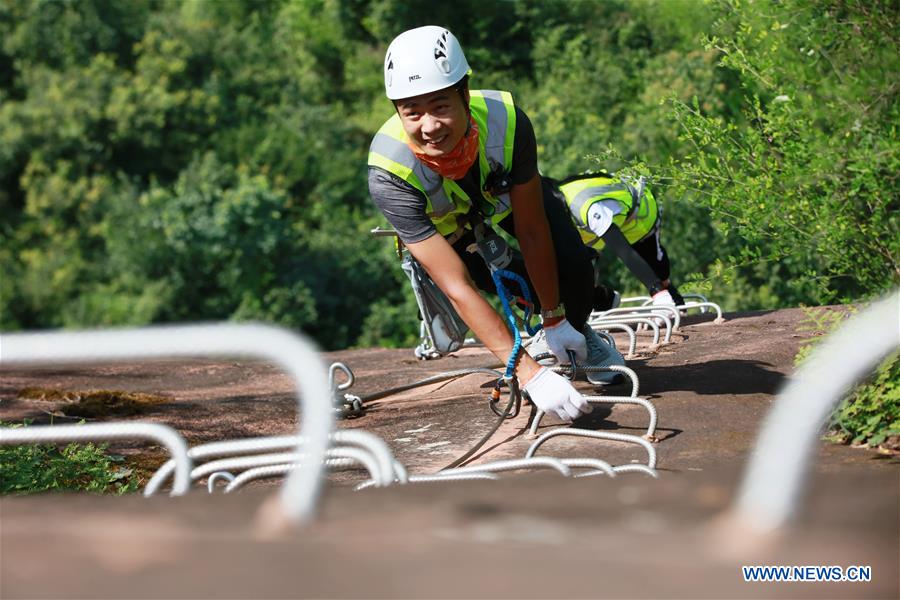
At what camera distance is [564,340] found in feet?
16.5

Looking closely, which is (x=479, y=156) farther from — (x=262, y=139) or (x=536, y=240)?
(x=262, y=139)

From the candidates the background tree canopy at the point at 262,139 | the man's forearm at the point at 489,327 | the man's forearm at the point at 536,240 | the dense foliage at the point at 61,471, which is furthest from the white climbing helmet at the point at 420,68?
the background tree canopy at the point at 262,139

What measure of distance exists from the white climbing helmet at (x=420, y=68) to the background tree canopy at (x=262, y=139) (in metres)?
10.1

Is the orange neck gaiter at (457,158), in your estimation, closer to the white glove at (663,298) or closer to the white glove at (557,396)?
the white glove at (557,396)

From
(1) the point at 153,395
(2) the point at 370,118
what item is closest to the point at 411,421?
(1) the point at 153,395

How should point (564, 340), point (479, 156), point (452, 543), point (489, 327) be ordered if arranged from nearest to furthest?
point (452, 543) → point (489, 327) → point (479, 156) → point (564, 340)

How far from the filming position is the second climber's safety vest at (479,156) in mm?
4555

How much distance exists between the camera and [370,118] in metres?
28.1

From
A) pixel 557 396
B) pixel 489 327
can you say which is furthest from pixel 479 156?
pixel 557 396

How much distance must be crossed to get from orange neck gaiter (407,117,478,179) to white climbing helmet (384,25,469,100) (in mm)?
221

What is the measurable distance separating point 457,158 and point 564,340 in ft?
3.14

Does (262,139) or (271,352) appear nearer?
(271,352)

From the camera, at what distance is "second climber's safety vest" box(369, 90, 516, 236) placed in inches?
179

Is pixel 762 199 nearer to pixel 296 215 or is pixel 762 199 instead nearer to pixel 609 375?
pixel 609 375
